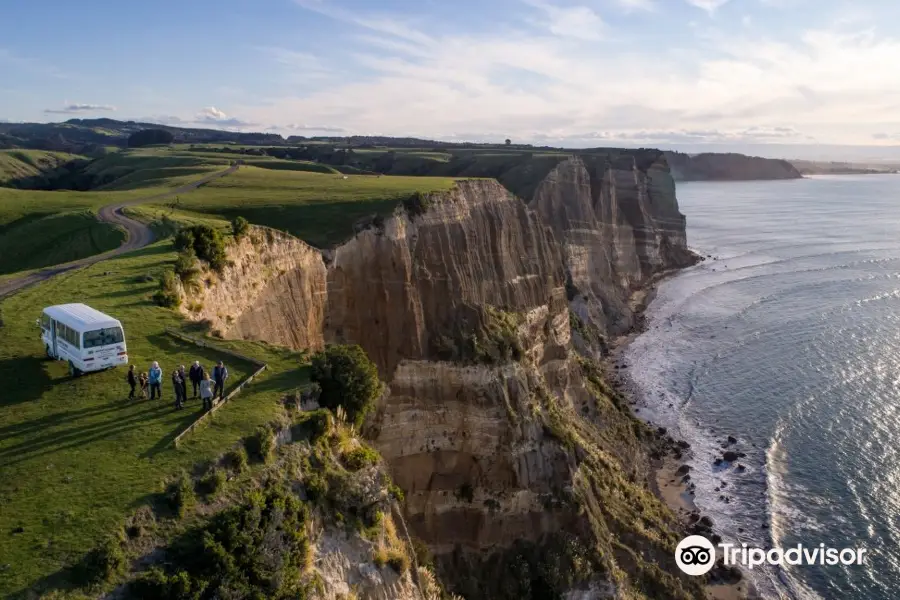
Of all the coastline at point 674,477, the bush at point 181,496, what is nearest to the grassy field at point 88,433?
the bush at point 181,496

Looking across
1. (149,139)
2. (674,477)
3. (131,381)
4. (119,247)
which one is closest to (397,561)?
(131,381)

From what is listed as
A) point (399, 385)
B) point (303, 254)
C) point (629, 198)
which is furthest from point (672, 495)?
point (629, 198)

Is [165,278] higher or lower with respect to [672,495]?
higher

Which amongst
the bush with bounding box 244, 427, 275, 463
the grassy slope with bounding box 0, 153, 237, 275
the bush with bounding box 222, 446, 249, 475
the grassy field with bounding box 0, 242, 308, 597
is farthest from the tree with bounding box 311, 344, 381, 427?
the grassy slope with bounding box 0, 153, 237, 275

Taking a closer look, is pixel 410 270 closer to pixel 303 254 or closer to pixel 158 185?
pixel 303 254

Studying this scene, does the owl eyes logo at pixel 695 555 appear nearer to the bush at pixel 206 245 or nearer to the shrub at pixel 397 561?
the shrub at pixel 397 561

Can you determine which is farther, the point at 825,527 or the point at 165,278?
the point at 825,527
